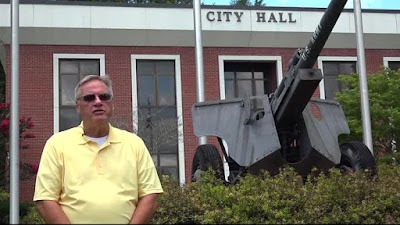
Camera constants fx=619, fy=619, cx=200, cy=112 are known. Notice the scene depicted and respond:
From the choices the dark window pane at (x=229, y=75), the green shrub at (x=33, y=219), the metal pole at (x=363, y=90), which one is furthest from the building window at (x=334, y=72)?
the green shrub at (x=33, y=219)

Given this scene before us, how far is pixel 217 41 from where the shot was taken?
23.1 m

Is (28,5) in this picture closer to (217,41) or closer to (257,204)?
(217,41)

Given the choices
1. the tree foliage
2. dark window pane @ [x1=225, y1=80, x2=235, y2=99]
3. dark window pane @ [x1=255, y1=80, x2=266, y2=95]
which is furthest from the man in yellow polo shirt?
dark window pane @ [x1=255, y1=80, x2=266, y2=95]

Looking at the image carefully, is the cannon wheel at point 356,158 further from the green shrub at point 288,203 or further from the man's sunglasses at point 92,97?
the man's sunglasses at point 92,97

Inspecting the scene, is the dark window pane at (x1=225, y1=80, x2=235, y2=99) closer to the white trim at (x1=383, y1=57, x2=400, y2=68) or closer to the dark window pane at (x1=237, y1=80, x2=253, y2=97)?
the dark window pane at (x1=237, y1=80, x2=253, y2=97)

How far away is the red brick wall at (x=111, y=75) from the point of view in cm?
2188

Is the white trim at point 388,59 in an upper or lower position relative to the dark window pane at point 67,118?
upper

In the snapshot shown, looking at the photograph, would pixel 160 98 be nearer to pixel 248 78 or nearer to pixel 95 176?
pixel 248 78

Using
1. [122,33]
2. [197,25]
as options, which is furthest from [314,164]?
[122,33]

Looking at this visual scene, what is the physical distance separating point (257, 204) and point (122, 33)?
1615cm

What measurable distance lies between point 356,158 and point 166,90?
1470cm

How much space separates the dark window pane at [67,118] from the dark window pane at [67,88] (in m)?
0.29

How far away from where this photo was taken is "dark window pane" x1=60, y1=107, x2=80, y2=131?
22.3 meters

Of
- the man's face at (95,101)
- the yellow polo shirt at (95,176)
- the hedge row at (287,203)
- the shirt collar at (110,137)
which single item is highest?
the man's face at (95,101)
